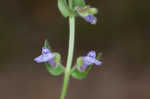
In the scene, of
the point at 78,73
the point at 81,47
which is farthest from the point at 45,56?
the point at 81,47

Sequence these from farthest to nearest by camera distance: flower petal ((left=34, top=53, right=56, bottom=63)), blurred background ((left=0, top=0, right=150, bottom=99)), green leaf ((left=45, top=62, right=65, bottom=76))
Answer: blurred background ((left=0, top=0, right=150, bottom=99))
green leaf ((left=45, top=62, right=65, bottom=76))
flower petal ((left=34, top=53, right=56, bottom=63))

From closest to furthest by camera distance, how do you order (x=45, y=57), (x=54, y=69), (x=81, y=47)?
1. (x=45, y=57)
2. (x=54, y=69)
3. (x=81, y=47)

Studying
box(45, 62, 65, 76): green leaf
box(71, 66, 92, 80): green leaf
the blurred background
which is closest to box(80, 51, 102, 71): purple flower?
box(71, 66, 92, 80): green leaf

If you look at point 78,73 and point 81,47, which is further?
point 81,47

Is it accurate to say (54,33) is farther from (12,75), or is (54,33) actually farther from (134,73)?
(134,73)

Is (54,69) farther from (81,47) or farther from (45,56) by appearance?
(81,47)

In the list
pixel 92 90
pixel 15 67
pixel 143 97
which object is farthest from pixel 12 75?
pixel 143 97

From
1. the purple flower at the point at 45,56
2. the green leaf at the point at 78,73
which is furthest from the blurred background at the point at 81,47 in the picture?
the purple flower at the point at 45,56

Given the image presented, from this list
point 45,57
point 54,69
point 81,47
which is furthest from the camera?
point 81,47

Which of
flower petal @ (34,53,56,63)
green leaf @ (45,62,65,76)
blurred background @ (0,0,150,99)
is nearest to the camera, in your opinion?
flower petal @ (34,53,56,63)

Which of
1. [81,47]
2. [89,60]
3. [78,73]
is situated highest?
[89,60]

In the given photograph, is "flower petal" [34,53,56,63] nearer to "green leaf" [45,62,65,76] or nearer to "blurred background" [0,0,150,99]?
"green leaf" [45,62,65,76]
